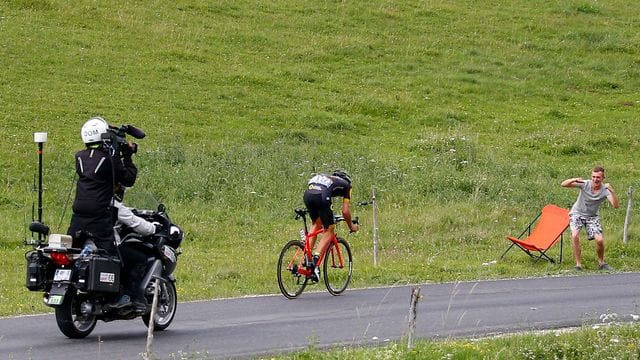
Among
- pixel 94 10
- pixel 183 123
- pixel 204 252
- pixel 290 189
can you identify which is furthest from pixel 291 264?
pixel 94 10

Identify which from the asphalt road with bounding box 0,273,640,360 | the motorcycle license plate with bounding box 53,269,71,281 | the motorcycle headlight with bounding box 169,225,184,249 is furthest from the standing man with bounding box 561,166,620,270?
the motorcycle license plate with bounding box 53,269,71,281

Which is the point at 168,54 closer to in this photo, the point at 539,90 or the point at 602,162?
the point at 539,90

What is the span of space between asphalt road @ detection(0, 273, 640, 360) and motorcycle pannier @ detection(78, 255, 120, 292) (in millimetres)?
605

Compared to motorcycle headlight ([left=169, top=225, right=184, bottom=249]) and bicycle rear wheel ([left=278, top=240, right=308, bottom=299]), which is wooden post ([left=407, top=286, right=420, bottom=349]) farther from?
bicycle rear wheel ([left=278, top=240, right=308, bottom=299])

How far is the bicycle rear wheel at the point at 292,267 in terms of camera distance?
15323 mm

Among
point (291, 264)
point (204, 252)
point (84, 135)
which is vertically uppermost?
point (84, 135)

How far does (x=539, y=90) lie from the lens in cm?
4022

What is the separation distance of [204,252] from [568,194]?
379 inches

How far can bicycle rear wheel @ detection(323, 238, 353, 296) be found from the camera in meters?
15.9

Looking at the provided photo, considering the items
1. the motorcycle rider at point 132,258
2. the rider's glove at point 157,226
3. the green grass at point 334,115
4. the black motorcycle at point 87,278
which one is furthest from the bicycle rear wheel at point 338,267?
the motorcycle rider at point 132,258

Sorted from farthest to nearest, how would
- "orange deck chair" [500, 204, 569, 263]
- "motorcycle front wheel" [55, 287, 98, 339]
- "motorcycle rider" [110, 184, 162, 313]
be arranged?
"orange deck chair" [500, 204, 569, 263] → "motorcycle rider" [110, 184, 162, 313] → "motorcycle front wheel" [55, 287, 98, 339]

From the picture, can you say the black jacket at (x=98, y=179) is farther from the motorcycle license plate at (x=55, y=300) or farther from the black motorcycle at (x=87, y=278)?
the motorcycle license plate at (x=55, y=300)

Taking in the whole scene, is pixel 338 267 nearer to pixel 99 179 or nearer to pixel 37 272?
pixel 99 179

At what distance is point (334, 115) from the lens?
34.6 metres
